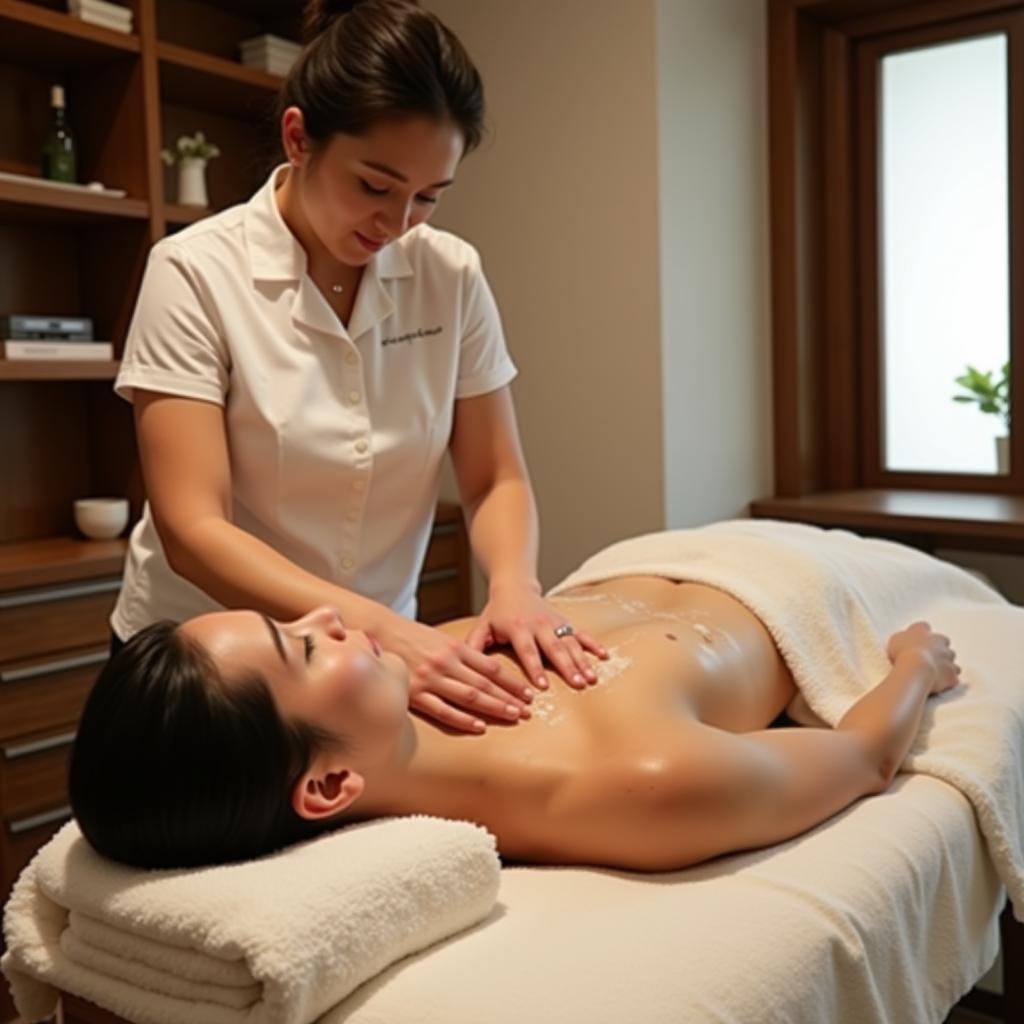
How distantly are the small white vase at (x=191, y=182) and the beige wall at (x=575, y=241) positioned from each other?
2.30 ft

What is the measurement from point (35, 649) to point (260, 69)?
1715 mm

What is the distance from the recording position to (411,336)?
170 centimetres

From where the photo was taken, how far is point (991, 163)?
316cm

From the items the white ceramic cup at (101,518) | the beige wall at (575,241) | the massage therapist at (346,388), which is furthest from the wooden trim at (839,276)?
the white ceramic cup at (101,518)

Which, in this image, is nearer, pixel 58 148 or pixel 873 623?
pixel 873 623

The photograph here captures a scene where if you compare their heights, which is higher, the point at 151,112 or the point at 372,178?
the point at 151,112

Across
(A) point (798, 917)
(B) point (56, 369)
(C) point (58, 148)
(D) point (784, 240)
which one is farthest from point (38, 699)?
(D) point (784, 240)

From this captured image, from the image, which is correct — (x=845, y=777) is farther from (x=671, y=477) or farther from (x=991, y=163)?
(x=991, y=163)

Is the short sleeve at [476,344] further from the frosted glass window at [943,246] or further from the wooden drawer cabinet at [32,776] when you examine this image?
the frosted glass window at [943,246]

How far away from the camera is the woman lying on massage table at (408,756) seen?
1.00 meters

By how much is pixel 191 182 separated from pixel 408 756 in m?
2.33

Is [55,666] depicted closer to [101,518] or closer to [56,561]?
[56,561]

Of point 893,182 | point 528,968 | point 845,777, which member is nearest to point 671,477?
point 893,182

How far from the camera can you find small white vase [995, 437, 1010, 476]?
3.17m
